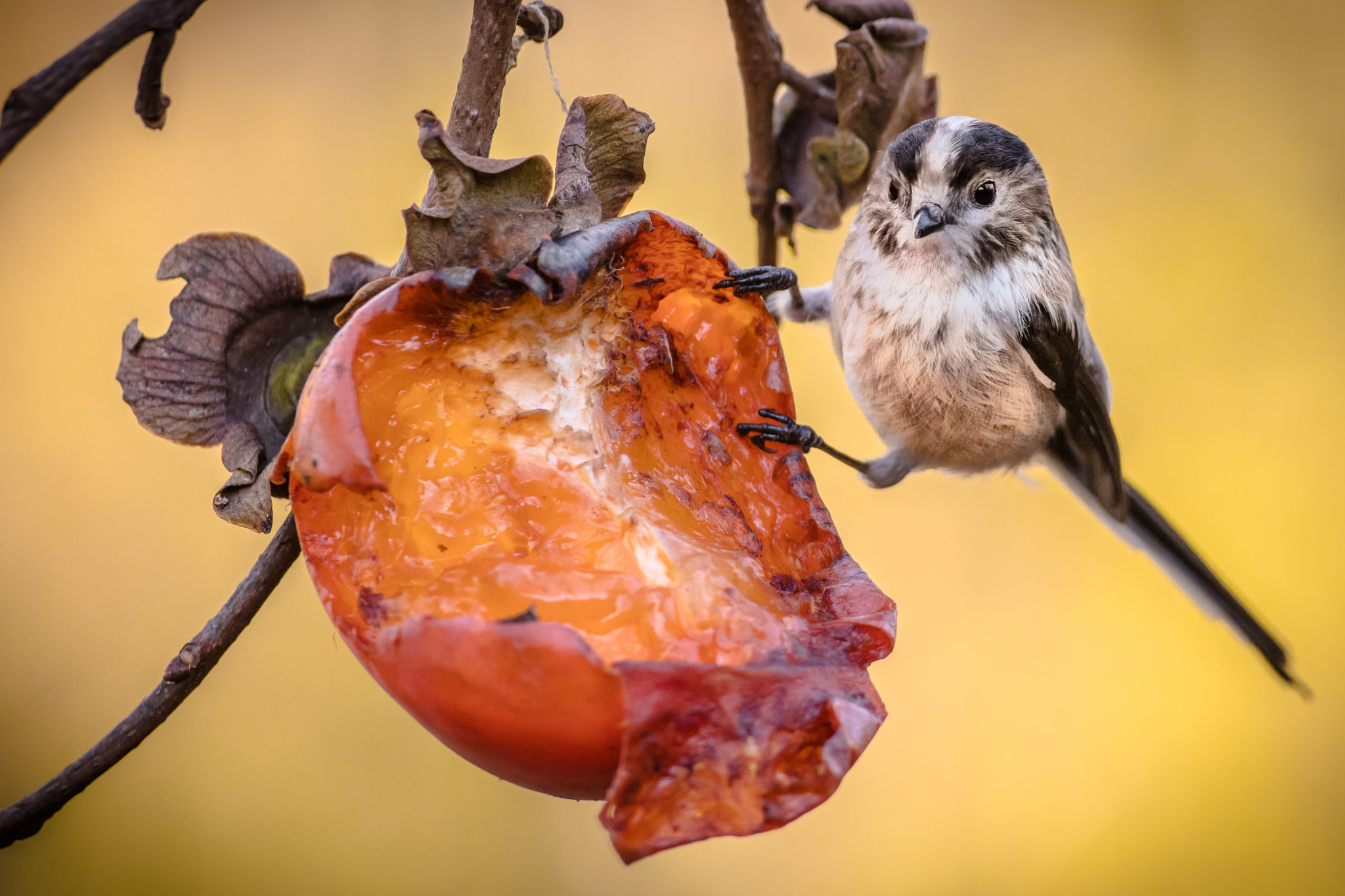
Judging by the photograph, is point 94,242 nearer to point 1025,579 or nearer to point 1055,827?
point 1025,579

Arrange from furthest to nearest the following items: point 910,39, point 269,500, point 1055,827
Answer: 1. point 1055,827
2. point 910,39
3. point 269,500

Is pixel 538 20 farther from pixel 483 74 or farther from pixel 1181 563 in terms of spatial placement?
pixel 1181 563

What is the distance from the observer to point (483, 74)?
1.74 ft

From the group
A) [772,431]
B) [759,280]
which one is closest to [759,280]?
[759,280]

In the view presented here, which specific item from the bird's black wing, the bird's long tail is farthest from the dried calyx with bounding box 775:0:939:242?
the bird's long tail

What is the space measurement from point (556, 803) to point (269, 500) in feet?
3.56

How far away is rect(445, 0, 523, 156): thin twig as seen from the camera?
52cm

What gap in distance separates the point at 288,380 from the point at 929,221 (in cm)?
68

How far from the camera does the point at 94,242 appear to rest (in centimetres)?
133

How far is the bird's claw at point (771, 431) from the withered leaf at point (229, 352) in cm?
31

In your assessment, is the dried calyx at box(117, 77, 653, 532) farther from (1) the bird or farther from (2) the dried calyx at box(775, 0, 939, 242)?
(1) the bird

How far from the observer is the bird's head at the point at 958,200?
3.34 feet

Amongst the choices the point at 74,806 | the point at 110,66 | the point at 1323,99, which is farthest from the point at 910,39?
the point at 1323,99

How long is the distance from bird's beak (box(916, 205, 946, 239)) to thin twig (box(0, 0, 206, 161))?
746mm
